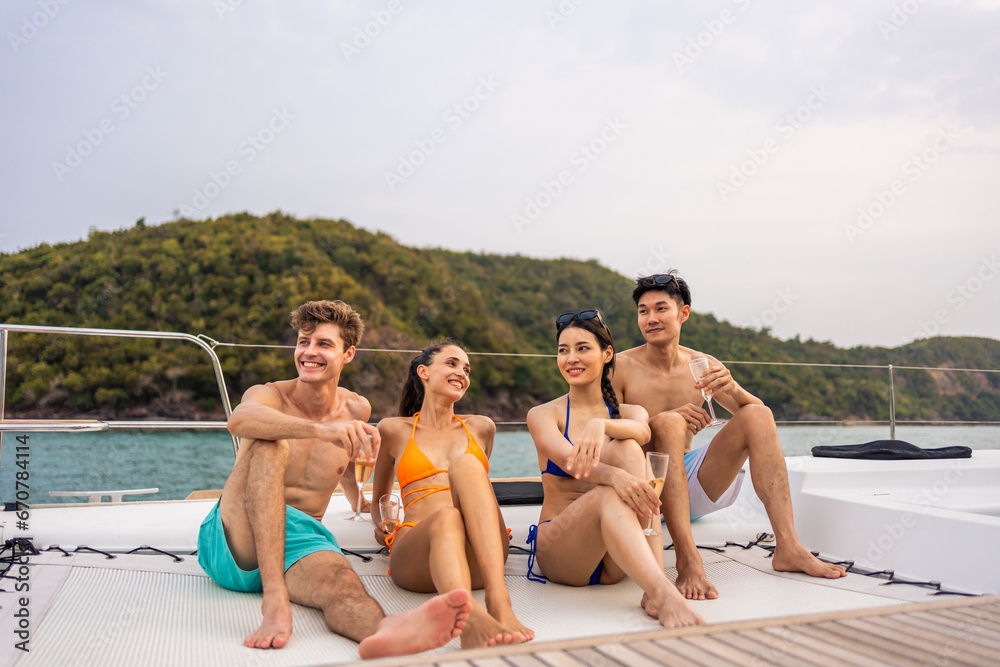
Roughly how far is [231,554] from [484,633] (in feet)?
3.03

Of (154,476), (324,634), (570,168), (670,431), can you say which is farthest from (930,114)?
(154,476)

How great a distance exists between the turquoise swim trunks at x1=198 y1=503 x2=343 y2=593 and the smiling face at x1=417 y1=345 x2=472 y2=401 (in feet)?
2.06

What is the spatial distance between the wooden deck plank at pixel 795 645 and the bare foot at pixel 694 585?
1.00 metres

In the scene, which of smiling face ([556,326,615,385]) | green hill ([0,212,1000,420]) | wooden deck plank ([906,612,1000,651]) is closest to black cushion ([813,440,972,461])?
smiling face ([556,326,615,385])

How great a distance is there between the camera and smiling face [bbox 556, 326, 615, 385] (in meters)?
2.42

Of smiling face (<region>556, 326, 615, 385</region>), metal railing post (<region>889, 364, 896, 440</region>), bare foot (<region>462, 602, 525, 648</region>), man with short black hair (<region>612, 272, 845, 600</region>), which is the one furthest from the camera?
metal railing post (<region>889, 364, 896, 440</region>)

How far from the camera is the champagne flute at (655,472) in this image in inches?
76.7

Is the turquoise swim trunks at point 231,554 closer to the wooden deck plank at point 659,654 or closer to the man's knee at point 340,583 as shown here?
the man's knee at point 340,583

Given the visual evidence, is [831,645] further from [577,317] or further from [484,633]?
[577,317]

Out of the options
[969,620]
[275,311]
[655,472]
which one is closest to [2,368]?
[655,472]

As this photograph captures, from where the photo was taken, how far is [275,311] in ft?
77.6

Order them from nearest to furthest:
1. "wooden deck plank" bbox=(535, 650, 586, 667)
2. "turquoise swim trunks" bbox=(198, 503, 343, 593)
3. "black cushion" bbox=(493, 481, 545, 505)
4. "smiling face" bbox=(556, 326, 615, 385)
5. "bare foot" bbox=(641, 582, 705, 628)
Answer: "wooden deck plank" bbox=(535, 650, 586, 667) < "bare foot" bbox=(641, 582, 705, 628) < "turquoise swim trunks" bbox=(198, 503, 343, 593) < "smiling face" bbox=(556, 326, 615, 385) < "black cushion" bbox=(493, 481, 545, 505)

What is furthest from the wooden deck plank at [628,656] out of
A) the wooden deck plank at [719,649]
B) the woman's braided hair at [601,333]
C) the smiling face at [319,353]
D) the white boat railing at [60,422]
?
the white boat railing at [60,422]

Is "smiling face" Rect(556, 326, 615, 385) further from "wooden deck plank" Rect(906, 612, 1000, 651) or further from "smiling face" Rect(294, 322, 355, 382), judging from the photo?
"wooden deck plank" Rect(906, 612, 1000, 651)
